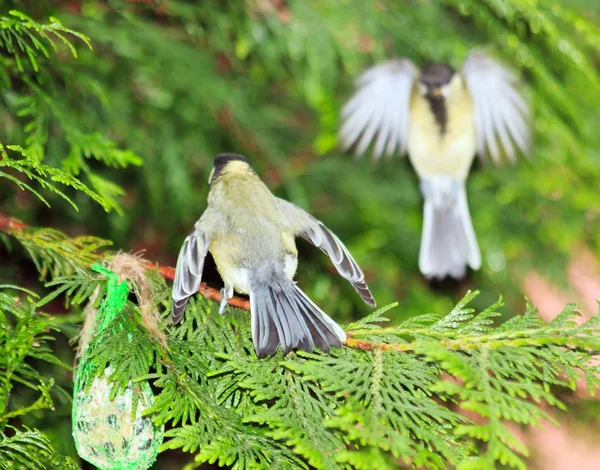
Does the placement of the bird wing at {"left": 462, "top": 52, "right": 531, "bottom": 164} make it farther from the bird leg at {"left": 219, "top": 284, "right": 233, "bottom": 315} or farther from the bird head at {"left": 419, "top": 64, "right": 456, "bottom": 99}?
the bird leg at {"left": 219, "top": 284, "right": 233, "bottom": 315}

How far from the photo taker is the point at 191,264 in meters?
1.80

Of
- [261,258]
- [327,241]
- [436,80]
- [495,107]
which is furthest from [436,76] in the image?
[261,258]

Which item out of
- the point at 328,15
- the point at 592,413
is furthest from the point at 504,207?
the point at 328,15

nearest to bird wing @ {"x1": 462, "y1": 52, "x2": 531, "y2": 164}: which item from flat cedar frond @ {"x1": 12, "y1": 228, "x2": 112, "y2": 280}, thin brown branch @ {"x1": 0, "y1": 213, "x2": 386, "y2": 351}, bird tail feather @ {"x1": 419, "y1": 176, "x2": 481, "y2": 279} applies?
bird tail feather @ {"x1": 419, "y1": 176, "x2": 481, "y2": 279}

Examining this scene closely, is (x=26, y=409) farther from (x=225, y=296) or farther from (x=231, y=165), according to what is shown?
(x=231, y=165)

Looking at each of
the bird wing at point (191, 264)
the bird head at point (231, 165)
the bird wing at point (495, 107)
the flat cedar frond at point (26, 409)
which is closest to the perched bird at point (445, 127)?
the bird wing at point (495, 107)

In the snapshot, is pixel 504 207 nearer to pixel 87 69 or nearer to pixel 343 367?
pixel 87 69

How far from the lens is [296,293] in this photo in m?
1.93

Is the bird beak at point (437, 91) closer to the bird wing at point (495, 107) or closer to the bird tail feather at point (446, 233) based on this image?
the bird wing at point (495, 107)

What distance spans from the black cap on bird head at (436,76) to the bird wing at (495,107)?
0.50ft

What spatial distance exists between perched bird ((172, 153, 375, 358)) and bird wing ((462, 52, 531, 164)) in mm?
1598

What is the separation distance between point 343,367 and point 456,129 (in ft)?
7.08

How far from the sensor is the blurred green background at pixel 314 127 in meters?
2.72

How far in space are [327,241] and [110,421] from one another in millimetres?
753
